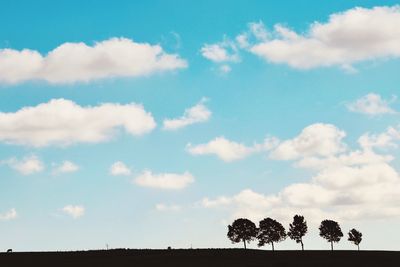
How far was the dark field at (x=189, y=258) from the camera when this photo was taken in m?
92.9

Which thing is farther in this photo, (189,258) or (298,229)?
(298,229)

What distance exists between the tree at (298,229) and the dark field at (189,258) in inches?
1076

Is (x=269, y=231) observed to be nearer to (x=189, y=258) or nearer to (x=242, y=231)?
(x=242, y=231)

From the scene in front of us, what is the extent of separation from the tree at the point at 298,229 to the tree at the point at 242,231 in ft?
34.5

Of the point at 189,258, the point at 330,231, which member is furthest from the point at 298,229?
the point at 189,258

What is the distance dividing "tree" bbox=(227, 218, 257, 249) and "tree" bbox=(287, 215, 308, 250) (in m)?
10.5

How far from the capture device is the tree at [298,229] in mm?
142250

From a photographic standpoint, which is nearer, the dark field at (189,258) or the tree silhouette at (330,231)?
the dark field at (189,258)

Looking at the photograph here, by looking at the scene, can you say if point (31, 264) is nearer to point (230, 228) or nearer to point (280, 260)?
point (280, 260)

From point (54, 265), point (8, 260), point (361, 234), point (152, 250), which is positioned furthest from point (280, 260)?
point (361, 234)

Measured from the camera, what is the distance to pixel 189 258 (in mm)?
100938

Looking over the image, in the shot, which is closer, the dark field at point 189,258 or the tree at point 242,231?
the dark field at point 189,258

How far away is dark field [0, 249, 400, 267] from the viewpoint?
92938 millimetres

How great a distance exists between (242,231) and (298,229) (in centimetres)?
1479
